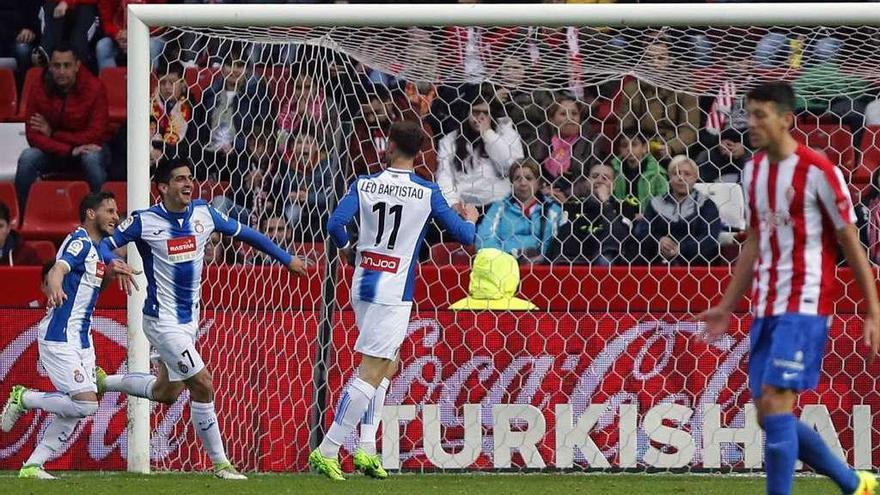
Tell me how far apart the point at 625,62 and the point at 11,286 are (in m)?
4.00

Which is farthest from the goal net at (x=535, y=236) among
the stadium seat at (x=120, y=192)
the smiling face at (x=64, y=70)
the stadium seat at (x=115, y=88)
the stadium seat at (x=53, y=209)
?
the stadium seat at (x=115, y=88)

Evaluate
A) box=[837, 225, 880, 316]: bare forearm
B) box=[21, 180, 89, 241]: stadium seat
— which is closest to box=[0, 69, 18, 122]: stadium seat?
box=[21, 180, 89, 241]: stadium seat

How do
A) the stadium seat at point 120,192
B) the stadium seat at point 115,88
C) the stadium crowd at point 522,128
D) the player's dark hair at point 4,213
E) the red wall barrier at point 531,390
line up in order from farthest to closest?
the stadium seat at point 115,88, the stadium seat at point 120,192, the player's dark hair at point 4,213, the stadium crowd at point 522,128, the red wall barrier at point 531,390

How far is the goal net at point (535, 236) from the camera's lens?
9.07m

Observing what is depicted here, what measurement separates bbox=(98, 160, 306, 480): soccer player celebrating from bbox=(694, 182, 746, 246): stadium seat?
8.81ft

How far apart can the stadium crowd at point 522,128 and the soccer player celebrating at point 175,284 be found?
3.14 ft

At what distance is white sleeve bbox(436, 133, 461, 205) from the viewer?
967 cm

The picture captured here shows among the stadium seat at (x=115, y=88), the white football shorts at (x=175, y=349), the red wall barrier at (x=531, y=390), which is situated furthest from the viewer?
the stadium seat at (x=115, y=88)

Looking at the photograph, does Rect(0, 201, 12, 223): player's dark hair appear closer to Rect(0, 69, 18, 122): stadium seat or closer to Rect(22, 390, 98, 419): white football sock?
Rect(0, 69, 18, 122): stadium seat

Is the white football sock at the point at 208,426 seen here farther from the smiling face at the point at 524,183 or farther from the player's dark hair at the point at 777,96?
the player's dark hair at the point at 777,96

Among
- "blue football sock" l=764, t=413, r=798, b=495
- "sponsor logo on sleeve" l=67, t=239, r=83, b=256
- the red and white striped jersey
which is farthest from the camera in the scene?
"sponsor logo on sleeve" l=67, t=239, r=83, b=256

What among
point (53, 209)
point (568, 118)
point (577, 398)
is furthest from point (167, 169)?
point (53, 209)

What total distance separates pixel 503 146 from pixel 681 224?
1.23 meters

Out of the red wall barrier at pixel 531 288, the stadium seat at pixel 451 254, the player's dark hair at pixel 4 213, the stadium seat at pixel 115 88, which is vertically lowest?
the red wall barrier at pixel 531 288
